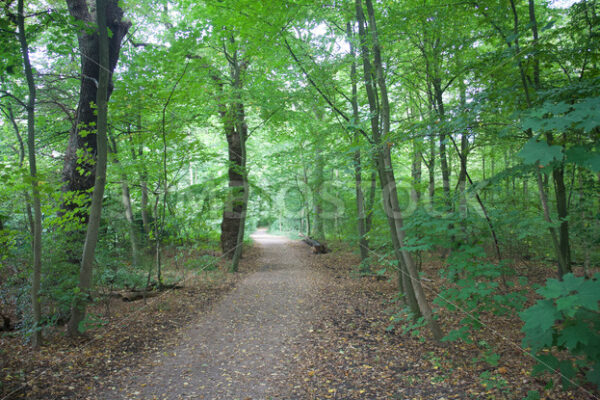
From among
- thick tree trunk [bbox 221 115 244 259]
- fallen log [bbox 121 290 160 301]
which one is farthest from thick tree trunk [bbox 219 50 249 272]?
fallen log [bbox 121 290 160 301]

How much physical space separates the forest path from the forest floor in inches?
0.6

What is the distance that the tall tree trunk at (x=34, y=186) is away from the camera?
3.93 metres

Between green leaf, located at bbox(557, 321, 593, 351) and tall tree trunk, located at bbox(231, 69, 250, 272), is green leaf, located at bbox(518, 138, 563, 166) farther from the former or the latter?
tall tree trunk, located at bbox(231, 69, 250, 272)

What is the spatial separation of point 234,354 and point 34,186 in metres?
3.55

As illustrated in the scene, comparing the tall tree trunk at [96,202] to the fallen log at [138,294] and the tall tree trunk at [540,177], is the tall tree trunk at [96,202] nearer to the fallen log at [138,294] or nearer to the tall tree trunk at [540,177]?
the fallen log at [138,294]

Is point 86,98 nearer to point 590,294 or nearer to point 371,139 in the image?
point 371,139

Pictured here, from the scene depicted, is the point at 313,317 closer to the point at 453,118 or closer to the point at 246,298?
the point at 246,298

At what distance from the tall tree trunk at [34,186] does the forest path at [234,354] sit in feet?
5.34

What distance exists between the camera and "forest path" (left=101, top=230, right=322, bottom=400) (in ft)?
12.2

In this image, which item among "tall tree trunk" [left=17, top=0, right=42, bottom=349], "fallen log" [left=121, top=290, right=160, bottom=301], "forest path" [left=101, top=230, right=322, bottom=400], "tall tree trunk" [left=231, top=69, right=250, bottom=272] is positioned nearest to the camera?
"forest path" [left=101, top=230, right=322, bottom=400]

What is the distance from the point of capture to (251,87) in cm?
946

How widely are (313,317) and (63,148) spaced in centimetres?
984

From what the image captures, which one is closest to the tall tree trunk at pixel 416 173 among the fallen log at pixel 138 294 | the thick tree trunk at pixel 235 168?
the thick tree trunk at pixel 235 168

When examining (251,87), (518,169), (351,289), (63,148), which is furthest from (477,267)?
(63,148)
